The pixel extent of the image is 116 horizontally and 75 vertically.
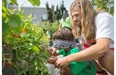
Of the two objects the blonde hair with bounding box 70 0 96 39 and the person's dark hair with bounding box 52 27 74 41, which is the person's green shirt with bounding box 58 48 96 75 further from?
the blonde hair with bounding box 70 0 96 39

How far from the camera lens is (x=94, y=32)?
1.56 m

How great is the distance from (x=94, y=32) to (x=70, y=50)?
43 cm

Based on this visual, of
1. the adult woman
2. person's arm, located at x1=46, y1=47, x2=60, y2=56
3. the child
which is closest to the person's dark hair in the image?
the child

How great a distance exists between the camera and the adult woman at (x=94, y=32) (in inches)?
55.6

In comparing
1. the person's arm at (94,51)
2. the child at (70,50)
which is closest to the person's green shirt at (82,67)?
the child at (70,50)

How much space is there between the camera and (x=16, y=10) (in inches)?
50.5

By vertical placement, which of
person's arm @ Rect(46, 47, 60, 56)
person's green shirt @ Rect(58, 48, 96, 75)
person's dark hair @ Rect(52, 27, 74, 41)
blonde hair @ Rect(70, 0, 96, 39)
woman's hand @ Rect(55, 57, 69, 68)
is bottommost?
person's green shirt @ Rect(58, 48, 96, 75)

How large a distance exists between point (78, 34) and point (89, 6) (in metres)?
0.24

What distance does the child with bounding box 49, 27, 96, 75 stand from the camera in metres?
1.84

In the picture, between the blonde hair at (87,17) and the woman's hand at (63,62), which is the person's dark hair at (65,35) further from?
the woman's hand at (63,62)

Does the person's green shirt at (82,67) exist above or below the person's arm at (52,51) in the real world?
below

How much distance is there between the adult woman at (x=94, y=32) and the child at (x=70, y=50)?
28 cm

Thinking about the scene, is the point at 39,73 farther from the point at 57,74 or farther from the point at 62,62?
the point at 57,74

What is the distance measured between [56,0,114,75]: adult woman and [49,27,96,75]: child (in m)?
0.28
